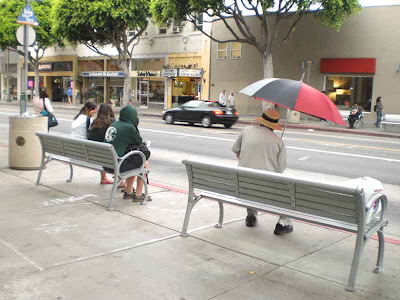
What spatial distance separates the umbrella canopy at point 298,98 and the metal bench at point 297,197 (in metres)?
0.78

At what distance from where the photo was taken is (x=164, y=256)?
468cm

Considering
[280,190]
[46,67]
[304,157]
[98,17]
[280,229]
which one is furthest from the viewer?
[46,67]

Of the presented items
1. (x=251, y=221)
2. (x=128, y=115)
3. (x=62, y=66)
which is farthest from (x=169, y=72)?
(x=251, y=221)

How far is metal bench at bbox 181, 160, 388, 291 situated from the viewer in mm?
4023

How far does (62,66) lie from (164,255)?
48180 mm

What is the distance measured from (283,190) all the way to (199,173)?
1.15 meters

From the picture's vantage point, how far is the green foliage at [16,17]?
41344 mm

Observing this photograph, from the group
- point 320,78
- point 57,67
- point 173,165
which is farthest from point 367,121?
point 57,67

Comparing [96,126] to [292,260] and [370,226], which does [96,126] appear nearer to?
[292,260]

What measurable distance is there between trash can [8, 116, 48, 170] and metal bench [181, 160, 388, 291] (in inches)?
187

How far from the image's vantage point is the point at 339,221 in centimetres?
427

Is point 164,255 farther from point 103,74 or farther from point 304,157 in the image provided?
point 103,74

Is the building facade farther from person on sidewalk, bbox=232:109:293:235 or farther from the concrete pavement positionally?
the concrete pavement

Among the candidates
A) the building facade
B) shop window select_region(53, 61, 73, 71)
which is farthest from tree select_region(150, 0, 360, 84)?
shop window select_region(53, 61, 73, 71)
